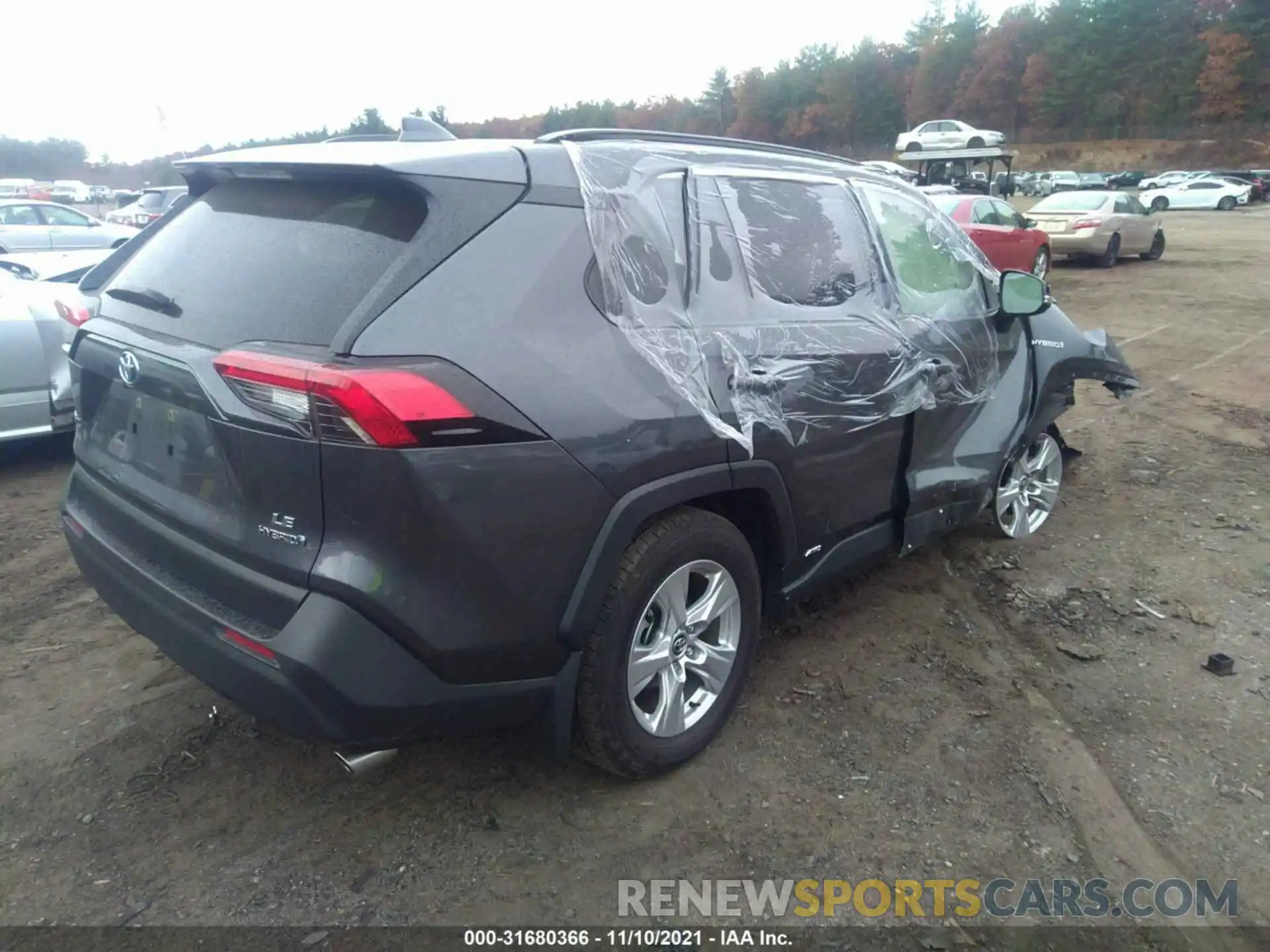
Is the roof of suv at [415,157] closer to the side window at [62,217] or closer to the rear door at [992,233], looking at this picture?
the rear door at [992,233]

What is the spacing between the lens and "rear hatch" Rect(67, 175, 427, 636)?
2.05 meters

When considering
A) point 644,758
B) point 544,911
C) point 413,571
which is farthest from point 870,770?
point 413,571

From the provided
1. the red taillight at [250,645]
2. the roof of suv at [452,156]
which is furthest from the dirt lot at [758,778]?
the roof of suv at [452,156]

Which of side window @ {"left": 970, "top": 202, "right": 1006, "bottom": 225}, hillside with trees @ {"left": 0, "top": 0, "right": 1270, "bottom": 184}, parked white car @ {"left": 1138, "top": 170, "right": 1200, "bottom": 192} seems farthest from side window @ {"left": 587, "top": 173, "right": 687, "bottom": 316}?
parked white car @ {"left": 1138, "top": 170, "right": 1200, "bottom": 192}

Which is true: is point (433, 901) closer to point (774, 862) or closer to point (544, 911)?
point (544, 911)

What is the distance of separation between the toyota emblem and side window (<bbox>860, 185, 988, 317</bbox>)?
2583mm

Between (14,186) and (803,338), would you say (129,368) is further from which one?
(14,186)

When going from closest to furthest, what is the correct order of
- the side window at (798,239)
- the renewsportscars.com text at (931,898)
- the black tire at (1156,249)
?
the renewsportscars.com text at (931,898), the side window at (798,239), the black tire at (1156,249)

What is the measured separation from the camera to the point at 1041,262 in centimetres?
1473

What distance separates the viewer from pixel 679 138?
2.97 meters

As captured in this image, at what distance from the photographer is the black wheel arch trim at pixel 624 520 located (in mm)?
2297

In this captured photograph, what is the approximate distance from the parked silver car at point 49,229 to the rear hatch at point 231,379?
13.1 m

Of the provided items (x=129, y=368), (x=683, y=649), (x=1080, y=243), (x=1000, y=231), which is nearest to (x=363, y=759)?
(x=683, y=649)

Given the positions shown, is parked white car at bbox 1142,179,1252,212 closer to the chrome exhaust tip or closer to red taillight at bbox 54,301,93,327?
red taillight at bbox 54,301,93,327
